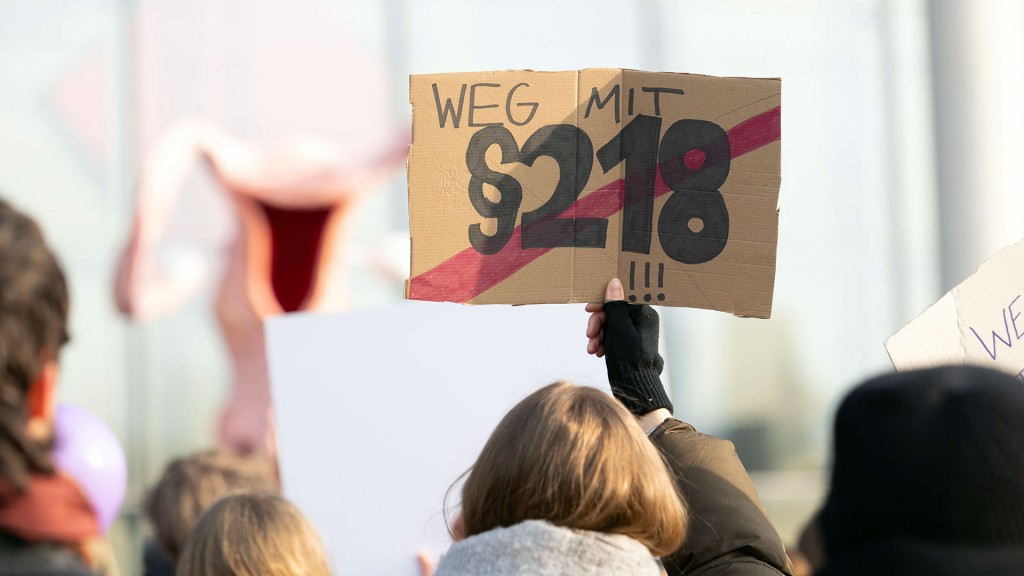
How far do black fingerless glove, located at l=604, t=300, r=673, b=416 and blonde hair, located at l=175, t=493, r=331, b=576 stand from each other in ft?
1.65

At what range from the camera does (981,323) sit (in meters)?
1.69

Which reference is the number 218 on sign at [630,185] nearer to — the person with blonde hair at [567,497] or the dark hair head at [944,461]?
the person with blonde hair at [567,497]

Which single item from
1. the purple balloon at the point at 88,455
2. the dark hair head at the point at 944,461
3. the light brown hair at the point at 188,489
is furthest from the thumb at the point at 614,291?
the light brown hair at the point at 188,489

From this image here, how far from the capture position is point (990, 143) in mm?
3590

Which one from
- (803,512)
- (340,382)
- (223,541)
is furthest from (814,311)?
(223,541)

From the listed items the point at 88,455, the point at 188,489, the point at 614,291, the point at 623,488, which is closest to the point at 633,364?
the point at 614,291

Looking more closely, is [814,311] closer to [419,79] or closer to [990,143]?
[990,143]

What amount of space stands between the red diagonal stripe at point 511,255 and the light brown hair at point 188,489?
920 mm

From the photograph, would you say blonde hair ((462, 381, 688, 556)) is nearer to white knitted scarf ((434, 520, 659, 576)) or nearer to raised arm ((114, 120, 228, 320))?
white knitted scarf ((434, 520, 659, 576))

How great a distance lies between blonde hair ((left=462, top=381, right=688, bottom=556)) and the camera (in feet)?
4.34

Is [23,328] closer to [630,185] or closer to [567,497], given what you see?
[567,497]

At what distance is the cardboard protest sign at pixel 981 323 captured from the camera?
5.48ft

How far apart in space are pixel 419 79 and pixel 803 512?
5787 mm

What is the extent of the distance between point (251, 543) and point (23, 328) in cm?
88
